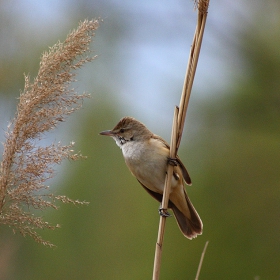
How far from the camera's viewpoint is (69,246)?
254 inches

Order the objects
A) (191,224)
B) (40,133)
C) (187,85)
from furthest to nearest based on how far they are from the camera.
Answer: (191,224) < (187,85) < (40,133)

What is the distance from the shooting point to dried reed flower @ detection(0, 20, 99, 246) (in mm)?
1781

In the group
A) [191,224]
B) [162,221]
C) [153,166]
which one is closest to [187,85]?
[162,221]

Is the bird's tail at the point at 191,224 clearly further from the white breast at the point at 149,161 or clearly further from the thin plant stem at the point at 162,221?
the thin plant stem at the point at 162,221

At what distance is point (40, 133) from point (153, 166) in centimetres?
135

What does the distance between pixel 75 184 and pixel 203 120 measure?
6.97 ft

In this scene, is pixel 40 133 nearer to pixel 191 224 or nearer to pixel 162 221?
pixel 162 221

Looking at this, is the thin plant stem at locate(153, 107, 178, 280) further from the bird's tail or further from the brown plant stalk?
the bird's tail

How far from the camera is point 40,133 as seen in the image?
1.86 m

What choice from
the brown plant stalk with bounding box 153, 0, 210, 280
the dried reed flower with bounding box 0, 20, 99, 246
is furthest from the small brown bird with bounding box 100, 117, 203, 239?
the dried reed flower with bounding box 0, 20, 99, 246

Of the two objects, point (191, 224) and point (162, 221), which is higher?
point (191, 224)

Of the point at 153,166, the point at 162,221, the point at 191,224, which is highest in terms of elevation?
the point at 153,166

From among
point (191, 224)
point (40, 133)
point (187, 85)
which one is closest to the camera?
point (40, 133)

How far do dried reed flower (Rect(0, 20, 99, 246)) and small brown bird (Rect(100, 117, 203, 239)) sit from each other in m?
1.29
